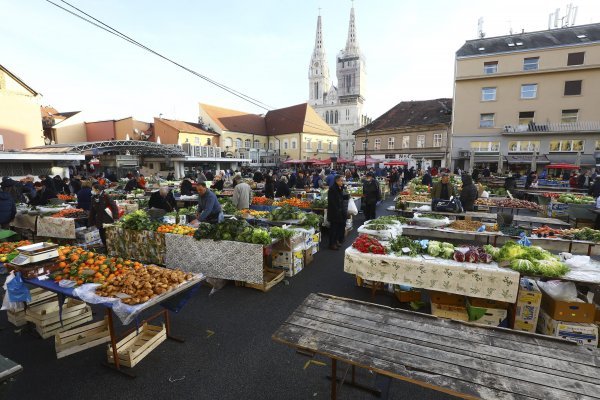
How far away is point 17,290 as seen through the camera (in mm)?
3838

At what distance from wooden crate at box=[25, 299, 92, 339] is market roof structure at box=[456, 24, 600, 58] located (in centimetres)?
3537

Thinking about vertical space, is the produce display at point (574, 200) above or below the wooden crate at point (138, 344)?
above

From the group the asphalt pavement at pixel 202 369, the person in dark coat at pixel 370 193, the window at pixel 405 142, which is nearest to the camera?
the asphalt pavement at pixel 202 369

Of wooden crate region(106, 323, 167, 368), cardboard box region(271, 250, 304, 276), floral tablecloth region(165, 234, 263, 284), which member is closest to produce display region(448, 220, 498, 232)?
cardboard box region(271, 250, 304, 276)

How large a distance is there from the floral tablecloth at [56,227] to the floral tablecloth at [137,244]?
160cm

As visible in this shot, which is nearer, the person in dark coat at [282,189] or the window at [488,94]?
the person in dark coat at [282,189]

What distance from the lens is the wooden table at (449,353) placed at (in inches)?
81.8

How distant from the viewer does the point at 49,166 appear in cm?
2022

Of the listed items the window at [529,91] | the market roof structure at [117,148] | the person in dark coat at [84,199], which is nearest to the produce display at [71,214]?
the person in dark coat at [84,199]

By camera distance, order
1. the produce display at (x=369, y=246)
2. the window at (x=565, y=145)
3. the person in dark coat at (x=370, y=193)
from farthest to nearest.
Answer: the window at (x=565, y=145) < the person in dark coat at (x=370, y=193) < the produce display at (x=369, y=246)

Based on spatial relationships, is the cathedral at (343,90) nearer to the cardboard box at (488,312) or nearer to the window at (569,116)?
the window at (569,116)

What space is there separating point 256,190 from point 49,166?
52.7ft

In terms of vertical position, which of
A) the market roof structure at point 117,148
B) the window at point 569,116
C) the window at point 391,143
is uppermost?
the window at point 569,116

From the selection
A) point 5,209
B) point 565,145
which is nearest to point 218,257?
point 5,209
